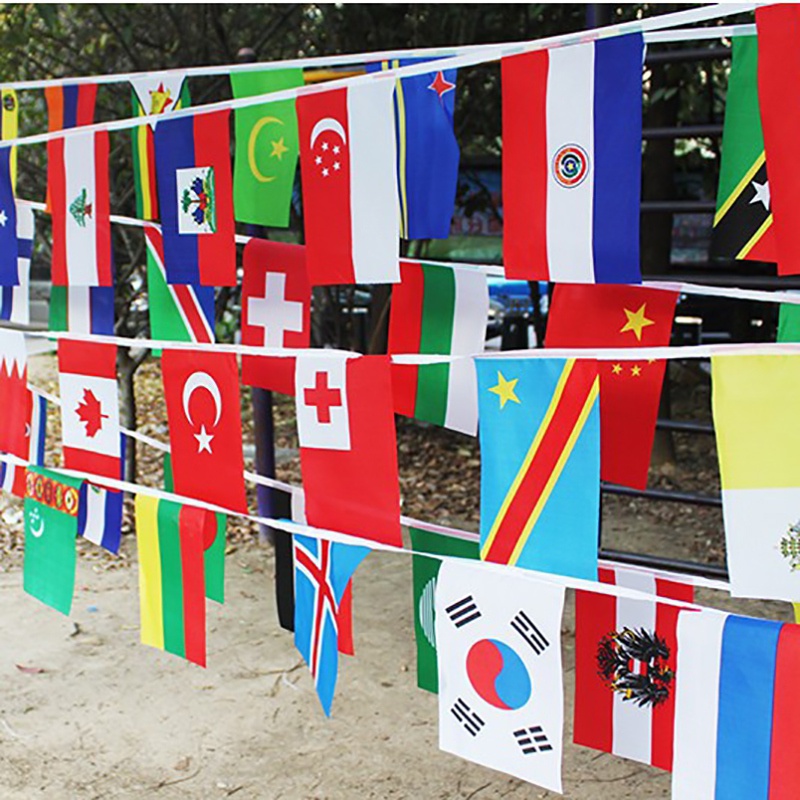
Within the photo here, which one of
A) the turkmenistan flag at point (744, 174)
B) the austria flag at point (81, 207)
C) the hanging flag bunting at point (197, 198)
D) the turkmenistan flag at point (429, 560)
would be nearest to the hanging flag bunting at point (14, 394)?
the austria flag at point (81, 207)

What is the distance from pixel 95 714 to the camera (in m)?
3.53

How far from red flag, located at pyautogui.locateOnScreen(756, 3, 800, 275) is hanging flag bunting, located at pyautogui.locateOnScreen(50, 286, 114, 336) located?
198 cm

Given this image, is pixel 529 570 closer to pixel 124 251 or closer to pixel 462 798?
pixel 462 798

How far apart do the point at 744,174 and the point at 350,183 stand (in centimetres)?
85

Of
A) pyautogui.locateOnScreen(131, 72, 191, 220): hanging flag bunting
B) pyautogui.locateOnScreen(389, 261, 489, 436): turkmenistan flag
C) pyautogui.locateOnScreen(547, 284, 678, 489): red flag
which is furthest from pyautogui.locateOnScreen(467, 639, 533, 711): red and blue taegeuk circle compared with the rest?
pyautogui.locateOnScreen(131, 72, 191, 220): hanging flag bunting

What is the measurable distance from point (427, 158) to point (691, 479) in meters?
4.85

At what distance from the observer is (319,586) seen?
2576 mm

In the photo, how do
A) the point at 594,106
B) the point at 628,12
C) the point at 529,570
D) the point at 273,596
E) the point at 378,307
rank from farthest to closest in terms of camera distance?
the point at 378,307, the point at 628,12, the point at 273,596, the point at 529,570, the point at 594,106

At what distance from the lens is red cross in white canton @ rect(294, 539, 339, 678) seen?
2.55m

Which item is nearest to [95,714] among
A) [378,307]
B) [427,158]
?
[427,158]

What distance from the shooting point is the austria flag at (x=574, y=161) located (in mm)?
2029

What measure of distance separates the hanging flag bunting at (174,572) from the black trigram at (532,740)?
979 mm

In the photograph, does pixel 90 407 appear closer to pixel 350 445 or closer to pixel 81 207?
pixel 81 207

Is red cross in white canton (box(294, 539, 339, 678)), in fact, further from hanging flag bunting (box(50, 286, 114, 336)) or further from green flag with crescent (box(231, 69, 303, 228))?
hanging flag bunting (box(50, 286, 114, 336))
